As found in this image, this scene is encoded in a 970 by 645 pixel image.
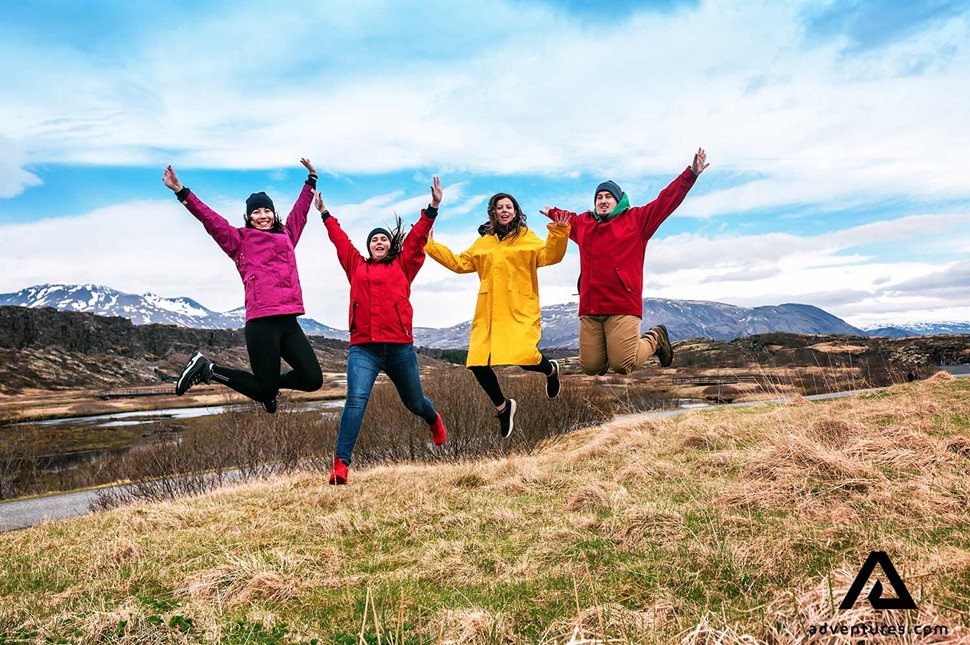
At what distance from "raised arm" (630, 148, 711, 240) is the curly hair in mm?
1391

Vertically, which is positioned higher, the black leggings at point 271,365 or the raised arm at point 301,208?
the raised arm at point 301,208

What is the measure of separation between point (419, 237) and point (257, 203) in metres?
1.85

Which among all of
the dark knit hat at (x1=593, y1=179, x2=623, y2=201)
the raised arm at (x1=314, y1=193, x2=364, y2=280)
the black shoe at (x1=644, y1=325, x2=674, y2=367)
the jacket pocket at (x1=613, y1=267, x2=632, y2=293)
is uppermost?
the dark knit hat at (x1=593, y1=179, x2=623, y2=201)

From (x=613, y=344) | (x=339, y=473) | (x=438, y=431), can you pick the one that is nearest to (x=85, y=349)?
(x=339, y=473)

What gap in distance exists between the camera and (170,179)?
21.1ft

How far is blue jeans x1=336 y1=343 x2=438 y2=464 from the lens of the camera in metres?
7.16

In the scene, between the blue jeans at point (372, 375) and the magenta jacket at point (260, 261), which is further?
the blue jeans at point (372, 375)

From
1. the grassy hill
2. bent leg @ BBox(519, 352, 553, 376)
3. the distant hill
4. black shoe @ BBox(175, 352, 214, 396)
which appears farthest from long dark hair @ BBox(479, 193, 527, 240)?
the distant hill

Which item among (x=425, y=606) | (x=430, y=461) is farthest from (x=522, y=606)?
(x=430, y=461)

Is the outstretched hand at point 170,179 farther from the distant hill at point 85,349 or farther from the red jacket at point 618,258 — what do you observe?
the distant hill at point 85,349

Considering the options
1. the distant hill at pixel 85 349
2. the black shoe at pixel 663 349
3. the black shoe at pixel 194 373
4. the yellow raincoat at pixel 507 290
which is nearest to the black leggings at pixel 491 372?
the yellow raincoat at pixel 507 290

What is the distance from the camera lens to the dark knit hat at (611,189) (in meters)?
7.63

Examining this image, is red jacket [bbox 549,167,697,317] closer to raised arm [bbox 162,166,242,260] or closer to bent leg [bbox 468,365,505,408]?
bent leg [bbox 468,365,505,408]

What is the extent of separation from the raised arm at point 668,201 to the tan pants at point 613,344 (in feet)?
3.74
